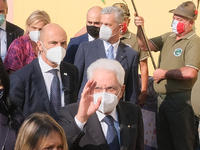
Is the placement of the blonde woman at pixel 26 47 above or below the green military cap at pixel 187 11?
below

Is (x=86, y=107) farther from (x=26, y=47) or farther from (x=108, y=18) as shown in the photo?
(x=108, y=18)

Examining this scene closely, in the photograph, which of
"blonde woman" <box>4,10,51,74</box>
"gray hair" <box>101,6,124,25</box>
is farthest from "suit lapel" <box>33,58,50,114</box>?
"gray hair" <box>101,6,124,25</box>

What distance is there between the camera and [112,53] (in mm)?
5629

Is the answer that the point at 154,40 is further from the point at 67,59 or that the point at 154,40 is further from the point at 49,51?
the point at 49,51

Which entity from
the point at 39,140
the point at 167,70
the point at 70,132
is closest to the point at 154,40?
the point at 167,70

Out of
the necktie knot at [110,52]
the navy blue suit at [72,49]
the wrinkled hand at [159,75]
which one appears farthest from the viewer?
the navy blue suit at [72,49]

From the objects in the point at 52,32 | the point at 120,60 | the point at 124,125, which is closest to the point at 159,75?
the point at 120,60

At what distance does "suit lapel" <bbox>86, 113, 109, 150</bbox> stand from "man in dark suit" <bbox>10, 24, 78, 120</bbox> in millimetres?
844

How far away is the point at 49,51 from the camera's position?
4.55 metres

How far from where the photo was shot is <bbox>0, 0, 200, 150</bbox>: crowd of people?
329cm

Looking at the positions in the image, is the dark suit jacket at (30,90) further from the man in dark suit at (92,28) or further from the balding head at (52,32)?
the man in dark suit at (92,28)

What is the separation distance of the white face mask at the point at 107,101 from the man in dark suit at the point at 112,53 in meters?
1.81

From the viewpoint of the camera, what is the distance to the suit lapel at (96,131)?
342 centimetres

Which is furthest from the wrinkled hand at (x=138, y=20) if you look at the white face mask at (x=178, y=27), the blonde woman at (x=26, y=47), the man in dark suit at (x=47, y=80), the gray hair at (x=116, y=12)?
the man in dark suit at (x=47, y=80)
